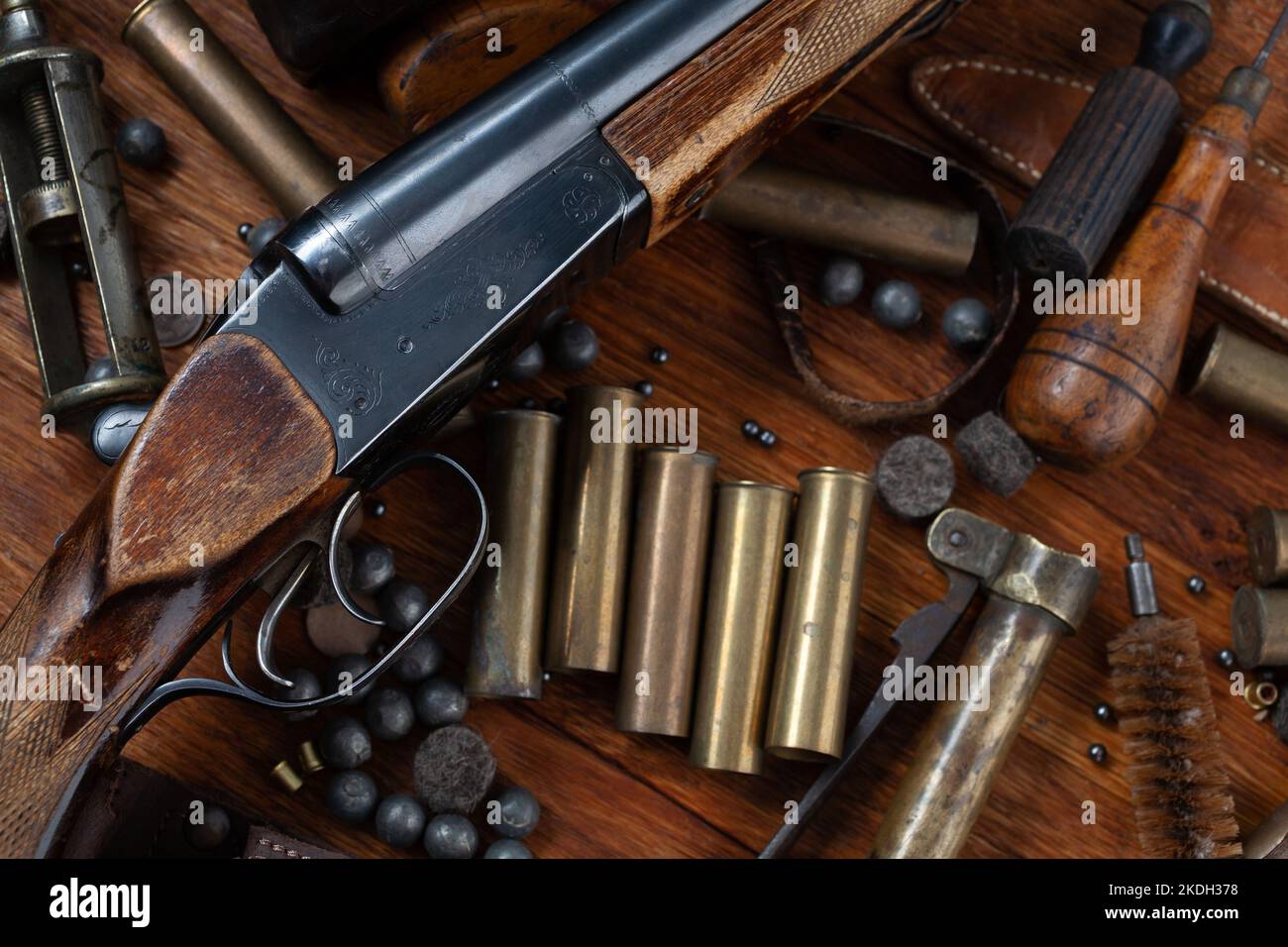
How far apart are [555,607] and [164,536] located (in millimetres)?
823

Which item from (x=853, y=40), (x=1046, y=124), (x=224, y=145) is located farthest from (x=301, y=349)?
(x=1046, y=124)

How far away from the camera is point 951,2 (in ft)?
7.69

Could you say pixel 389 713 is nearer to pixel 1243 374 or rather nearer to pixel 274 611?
pixel 274 611

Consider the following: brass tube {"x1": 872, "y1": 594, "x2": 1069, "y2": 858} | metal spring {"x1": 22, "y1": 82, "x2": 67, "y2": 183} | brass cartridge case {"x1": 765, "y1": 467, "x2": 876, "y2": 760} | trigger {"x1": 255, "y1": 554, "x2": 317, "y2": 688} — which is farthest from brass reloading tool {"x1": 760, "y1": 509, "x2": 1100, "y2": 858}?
metal spring {"x1": 22, "y1": 82, "x2": 67, "y2": 183}

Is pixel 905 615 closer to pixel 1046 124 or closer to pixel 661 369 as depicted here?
pixel 661 369

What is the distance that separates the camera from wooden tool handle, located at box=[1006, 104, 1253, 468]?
2.31 m

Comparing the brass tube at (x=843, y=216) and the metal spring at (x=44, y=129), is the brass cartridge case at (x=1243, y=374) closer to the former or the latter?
the brass tube at (x=843, y=216)

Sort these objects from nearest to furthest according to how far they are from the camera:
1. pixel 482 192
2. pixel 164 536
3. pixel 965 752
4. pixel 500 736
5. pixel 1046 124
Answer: pixel 164 536, pixel 482 192, pixel 965 752, pixel 500 736, pixel 1046 124

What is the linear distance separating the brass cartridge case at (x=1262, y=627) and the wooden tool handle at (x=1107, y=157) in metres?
0.75

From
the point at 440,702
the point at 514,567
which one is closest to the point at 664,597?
the point at 514,567

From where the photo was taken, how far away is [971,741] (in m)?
2.27

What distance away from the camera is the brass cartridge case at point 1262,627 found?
2406 millimetres

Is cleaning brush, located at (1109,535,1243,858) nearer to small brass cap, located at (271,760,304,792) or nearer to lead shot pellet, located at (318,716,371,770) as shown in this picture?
lead shot pellet, located at (318,716,371,770)

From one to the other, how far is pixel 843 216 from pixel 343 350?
45.8 inches
